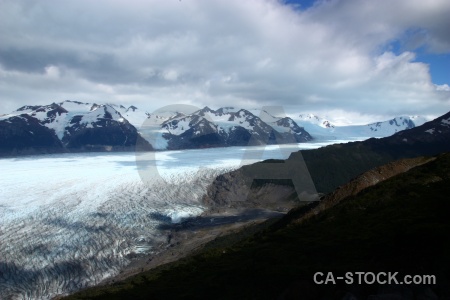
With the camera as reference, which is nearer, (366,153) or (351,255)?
(351,255)

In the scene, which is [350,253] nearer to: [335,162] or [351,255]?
[351,255]

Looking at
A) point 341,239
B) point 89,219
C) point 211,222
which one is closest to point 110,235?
point 89,219

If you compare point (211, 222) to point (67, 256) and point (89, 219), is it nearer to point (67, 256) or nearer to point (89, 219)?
point (89, 219)

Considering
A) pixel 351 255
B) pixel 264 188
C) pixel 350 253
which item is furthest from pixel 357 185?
pixel 264 188

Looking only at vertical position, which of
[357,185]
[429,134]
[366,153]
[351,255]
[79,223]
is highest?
[429,134]

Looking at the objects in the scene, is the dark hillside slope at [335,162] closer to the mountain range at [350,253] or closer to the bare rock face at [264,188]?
the bare rock face at [264,188]

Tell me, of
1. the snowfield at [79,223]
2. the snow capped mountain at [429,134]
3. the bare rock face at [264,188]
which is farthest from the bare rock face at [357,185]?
the snow capped mountain at [429,134]
